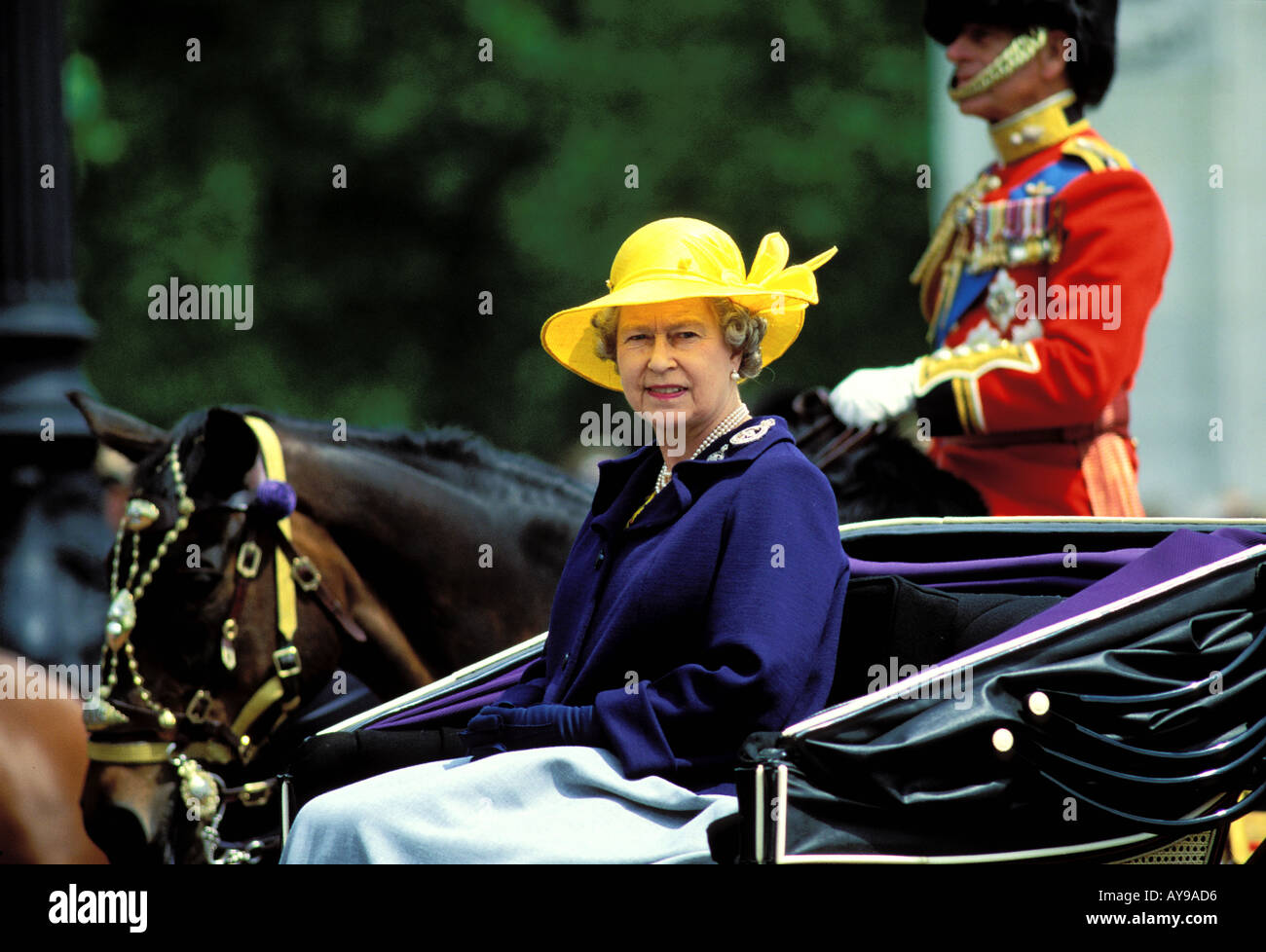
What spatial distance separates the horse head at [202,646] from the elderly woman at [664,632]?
1086mm

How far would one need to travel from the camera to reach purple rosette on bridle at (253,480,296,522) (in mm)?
4266

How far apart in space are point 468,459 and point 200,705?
3.24 feet

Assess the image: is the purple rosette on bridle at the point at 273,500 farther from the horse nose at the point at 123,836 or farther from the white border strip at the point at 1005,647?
the white border strip at the point at 1005,647

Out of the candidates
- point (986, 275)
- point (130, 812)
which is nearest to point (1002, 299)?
point (986, 275)

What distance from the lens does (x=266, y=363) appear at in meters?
14.0

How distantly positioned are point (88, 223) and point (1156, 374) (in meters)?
8.04

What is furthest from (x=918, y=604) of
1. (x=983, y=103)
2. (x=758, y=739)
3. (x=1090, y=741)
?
(x=983, y=103)

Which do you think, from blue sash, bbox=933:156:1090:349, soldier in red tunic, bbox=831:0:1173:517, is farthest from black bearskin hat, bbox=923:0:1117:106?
blue sash, bbox=933:156:1090:349

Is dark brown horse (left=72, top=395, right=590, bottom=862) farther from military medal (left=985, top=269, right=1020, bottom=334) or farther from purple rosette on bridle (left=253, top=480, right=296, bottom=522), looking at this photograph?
military medal (left=985, top=269, right=1020, bottom=334)

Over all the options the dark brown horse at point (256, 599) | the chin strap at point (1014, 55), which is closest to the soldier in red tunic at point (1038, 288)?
the chin strap at point (1014, 55)

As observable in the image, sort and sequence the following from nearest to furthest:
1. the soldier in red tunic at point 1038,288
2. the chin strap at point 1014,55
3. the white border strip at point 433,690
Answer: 1. the white border strip at point 433,690
2. the soldier in red tunic at point 1038,288
3. the chin strap at point 1014,55

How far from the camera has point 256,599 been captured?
429cm

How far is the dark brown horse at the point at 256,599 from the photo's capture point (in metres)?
4.27

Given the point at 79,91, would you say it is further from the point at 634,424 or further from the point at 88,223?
the point at 634,424
